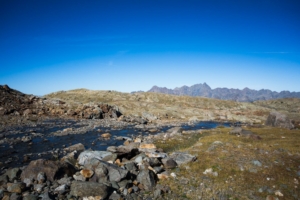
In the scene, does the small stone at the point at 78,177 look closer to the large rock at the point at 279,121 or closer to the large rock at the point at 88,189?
the large rock at the point at 88,189

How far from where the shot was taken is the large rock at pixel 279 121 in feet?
166

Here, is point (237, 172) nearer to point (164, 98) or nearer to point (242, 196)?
point (242, 196)

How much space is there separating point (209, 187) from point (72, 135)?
28.5 m

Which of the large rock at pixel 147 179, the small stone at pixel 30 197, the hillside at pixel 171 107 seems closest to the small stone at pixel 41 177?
the small stone at pixel 30 197

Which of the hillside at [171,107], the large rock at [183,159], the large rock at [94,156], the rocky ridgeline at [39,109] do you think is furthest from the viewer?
the hillside at [171,107]

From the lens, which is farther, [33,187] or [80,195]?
[33,187]

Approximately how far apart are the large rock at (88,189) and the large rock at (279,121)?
5547cm

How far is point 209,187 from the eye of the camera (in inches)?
545

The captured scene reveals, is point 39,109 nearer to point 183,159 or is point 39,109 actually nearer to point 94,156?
point 94,156

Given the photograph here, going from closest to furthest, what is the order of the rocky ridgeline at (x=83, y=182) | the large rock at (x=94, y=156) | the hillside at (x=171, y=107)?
the rocky ridgeline at (x=83, y=182)
the large rock at (x=94, y=156)
the hillside at (x=171, y=107)

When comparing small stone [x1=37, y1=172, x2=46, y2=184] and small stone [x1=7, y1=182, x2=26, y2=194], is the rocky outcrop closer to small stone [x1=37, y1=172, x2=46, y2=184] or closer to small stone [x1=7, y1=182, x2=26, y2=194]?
small stone [x1=37, y1=172, x2=46, y2=184]

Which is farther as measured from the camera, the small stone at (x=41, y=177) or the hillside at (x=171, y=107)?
the hillside at (x=171, y=107)

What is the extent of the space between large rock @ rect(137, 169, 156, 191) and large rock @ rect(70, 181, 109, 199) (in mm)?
2941

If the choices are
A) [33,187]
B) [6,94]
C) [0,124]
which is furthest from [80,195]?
[6,94]
